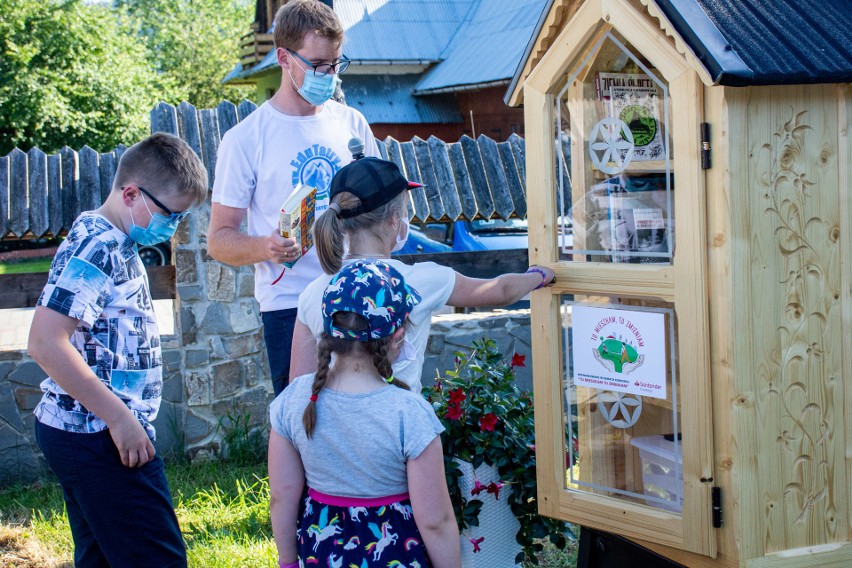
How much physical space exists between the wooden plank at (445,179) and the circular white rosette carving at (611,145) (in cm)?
282

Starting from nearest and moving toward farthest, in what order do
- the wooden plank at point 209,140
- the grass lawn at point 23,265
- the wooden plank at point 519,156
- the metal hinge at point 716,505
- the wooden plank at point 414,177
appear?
the metal hinge at point 716,505
the wooden plank at point 209,140
the wooden plank at point 414,177
the wooden plank at point 519,156
the grass lawn at point 23,265

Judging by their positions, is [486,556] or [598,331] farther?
[486,556]

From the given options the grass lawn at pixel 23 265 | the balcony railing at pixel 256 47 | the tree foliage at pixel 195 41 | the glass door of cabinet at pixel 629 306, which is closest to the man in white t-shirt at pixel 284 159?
the glass door of cabinet at pixel 629 306

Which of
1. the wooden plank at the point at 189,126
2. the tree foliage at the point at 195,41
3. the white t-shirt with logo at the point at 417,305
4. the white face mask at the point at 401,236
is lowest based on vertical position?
the white t-shirt with logo at the point at 417,305

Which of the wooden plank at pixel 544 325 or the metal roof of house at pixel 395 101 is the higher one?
the metal roof of house at pixel 395 101

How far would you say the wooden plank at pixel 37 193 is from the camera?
17.9 ft

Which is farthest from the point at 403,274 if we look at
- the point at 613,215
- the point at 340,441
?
the point at 613,215

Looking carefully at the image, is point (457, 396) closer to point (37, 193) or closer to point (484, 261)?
point (484, 261)

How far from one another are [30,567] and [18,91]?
2022 cm

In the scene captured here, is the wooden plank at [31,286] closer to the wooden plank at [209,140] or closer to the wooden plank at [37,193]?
the wooden plank at [37,193]

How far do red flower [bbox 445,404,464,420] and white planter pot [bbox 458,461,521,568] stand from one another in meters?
0.16

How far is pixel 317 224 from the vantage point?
8.56 ft

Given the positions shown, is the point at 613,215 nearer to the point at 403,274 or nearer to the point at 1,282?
the point at 403,274

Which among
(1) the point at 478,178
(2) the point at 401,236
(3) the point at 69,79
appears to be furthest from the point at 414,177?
(3) the point at 69,79
